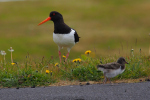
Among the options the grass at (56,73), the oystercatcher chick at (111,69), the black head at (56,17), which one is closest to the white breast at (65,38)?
the black head at (56,17)

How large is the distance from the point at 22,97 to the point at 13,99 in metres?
0.18

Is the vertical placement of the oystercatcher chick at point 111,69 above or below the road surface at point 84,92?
above

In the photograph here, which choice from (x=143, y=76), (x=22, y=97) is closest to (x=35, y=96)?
(x=22, y=97)

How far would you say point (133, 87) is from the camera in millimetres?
6383

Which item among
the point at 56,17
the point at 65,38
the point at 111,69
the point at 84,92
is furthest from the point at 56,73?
the point at 56,17

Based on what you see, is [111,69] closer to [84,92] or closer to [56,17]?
[84,92]

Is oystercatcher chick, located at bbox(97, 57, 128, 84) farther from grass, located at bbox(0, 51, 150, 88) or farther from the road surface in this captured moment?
grass, located at bbox(0, 51, 150, 88)

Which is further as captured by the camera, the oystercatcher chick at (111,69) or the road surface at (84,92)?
the oystercatcher chick at (111,69)

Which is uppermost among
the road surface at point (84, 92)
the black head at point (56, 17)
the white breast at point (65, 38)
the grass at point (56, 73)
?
the black head at point (56, 17)

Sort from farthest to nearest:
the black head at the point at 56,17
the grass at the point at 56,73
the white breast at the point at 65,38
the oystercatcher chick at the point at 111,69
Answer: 1. the black head at the point at 56,17
2. the white breast at the point at 65,38
3. the grass at the point at 56,73
4. the oystercatcher chick at the point at 111,69

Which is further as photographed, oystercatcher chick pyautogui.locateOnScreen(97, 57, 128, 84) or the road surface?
oystercatcher chick pyautogui.locateOnScreen(97, 57, 128, 84)

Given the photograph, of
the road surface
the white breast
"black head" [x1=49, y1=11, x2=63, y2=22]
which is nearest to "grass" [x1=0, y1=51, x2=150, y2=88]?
the road surface

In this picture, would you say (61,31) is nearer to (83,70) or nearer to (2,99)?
(83,70)

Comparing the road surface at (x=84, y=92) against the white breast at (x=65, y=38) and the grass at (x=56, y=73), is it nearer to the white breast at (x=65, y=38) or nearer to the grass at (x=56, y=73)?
the grass at (x=56, y=73)
